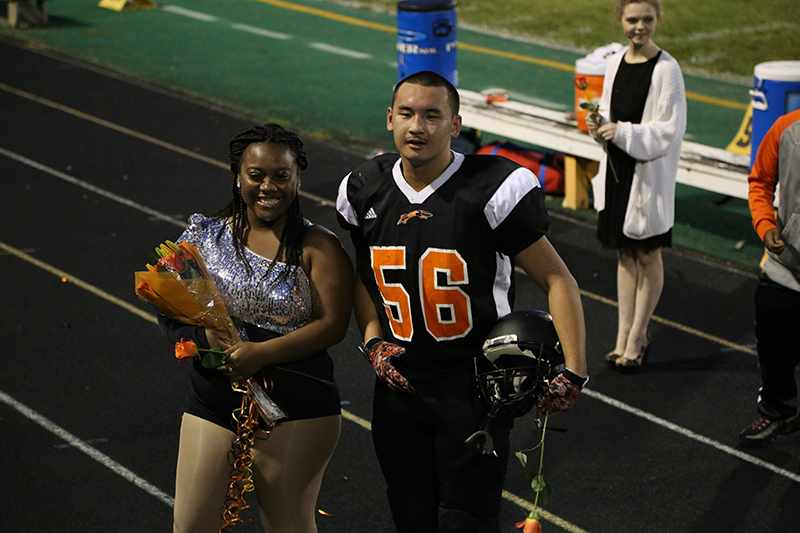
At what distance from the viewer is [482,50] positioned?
16906mm

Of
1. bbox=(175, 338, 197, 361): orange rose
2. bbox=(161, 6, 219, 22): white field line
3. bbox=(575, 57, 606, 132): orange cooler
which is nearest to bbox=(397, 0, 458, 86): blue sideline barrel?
bbox=(575, 57, 606, 132): orange cooler

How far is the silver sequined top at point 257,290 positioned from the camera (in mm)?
3561

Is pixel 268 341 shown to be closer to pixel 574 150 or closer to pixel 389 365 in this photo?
pixel 389 365

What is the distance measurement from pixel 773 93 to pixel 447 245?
509cm

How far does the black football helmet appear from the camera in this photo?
3.29 meters

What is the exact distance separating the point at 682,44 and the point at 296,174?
14985mm

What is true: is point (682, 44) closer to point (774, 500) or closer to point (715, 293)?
point (715, 293)

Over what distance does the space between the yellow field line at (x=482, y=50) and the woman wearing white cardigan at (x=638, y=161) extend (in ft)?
26.0

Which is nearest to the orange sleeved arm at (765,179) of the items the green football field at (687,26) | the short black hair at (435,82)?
the short black hair at (435,82)

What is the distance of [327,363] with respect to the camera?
3.74 meters

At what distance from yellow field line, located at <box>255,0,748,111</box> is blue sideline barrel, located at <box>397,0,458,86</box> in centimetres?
505

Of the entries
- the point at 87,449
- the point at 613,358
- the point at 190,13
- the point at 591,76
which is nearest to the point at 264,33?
the point at 190,13

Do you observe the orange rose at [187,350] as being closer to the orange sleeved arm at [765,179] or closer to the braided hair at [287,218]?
the braided hair at [287,218]

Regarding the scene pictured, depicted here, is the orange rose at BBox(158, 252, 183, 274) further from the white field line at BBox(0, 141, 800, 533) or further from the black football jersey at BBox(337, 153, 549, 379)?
the white field line at BBox(0, 141, 800, 533)
